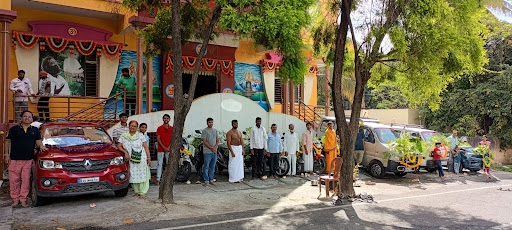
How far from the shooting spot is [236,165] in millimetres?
11273

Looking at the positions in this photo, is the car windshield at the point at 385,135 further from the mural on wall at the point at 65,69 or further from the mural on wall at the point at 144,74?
the mural on wall at the point at 65,69

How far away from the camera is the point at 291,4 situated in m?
7.96

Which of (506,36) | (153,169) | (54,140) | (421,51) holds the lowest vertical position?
(153,169)

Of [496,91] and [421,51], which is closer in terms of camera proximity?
[421,51]

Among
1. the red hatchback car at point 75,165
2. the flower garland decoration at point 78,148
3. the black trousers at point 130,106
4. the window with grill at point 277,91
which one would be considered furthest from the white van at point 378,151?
the flower garland decoration at point 78,148

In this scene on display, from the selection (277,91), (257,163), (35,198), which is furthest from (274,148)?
(277,91)

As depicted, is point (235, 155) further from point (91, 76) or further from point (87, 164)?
point (91, 76)

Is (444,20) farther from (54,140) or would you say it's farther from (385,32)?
(54,140)

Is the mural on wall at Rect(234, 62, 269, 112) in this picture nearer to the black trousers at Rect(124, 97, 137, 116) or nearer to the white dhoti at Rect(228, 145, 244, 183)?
the black trousers at Rect(124, 97, 137, 116)

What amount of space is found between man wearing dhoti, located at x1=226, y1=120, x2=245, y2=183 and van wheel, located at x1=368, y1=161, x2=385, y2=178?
197 inches

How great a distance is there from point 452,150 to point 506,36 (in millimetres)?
11137

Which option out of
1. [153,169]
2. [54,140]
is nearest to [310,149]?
[153,169]

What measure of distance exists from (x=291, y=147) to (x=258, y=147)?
1.34 metres

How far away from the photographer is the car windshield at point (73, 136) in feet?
27.1
